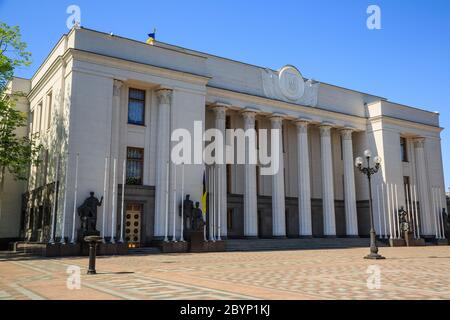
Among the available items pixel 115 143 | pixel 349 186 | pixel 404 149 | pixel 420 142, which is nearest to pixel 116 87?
pixel 115 143

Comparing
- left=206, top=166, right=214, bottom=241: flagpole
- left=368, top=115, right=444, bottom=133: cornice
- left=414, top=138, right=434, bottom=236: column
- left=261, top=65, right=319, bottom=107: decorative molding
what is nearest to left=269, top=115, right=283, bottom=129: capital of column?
left=261, top=65, right=319, bottom=107: decorative molding

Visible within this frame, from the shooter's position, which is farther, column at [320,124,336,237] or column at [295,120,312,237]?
column at [320,124,336,237]

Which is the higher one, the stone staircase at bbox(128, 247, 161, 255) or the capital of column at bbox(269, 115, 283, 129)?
the capital of column at bbox(269, 115, 283, 129)

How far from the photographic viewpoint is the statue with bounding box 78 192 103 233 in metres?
23.6

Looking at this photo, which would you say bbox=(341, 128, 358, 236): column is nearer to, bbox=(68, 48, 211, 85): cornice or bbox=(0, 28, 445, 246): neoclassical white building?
bbox=(0, 28, 445, 246): neoclassical white building

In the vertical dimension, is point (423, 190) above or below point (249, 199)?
above

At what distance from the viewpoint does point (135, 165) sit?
2800 cm

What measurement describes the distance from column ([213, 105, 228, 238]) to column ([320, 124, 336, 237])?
9.96m

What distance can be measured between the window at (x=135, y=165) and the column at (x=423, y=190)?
28.0 m

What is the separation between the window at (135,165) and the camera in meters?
27.7

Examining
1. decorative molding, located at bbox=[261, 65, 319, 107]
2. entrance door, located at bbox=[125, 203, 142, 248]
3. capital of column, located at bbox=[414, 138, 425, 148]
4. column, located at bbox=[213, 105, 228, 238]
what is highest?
decorative molding, located at bbox=[261, 65, 319, 107]

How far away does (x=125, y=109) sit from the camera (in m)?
28.1

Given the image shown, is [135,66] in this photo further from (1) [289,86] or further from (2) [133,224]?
(1) [289,86]

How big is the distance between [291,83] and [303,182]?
837cm
